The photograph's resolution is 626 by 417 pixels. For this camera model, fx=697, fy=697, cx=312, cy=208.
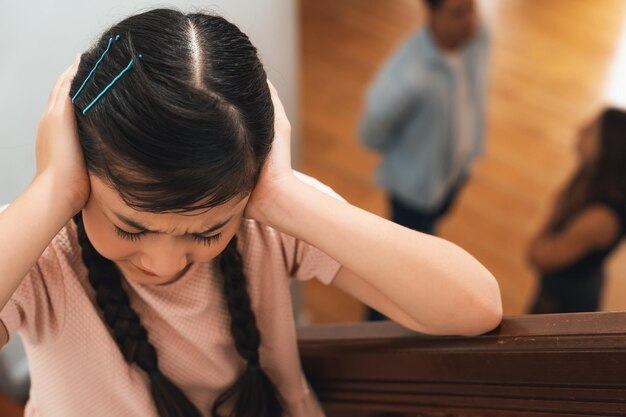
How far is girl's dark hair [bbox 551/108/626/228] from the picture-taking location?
200 cm

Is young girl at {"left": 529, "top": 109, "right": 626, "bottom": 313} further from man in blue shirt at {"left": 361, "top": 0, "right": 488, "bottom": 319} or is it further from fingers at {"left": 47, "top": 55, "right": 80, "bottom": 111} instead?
fingers at {"left": 47, "top": 55, "right": 80, "bottom": 111}

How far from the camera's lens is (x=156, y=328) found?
898mm

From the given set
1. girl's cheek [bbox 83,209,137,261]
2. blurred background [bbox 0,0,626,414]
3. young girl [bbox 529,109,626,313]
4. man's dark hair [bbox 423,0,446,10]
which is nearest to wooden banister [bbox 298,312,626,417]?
girl's cheek [bbox 83,209,137,261]

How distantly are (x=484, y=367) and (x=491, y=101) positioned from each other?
2.99 meters

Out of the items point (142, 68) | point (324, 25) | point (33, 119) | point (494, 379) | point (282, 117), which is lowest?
point (324, 25)

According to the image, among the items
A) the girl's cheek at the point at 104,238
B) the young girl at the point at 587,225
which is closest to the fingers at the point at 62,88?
the girl's cheek at the point at 104,238

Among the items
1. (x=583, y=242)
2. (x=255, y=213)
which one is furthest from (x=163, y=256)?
(x=583, y=242)

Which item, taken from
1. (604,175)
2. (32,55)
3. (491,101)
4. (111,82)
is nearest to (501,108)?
(491,101)

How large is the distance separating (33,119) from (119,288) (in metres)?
0.45

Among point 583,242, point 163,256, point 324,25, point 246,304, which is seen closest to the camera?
point 163,256

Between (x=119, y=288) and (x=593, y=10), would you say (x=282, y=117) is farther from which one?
(x=593, y=10)

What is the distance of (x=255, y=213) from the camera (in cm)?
81

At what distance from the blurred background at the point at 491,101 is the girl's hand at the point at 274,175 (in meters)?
0.48

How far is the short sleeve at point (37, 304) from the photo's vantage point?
0.80 meters
